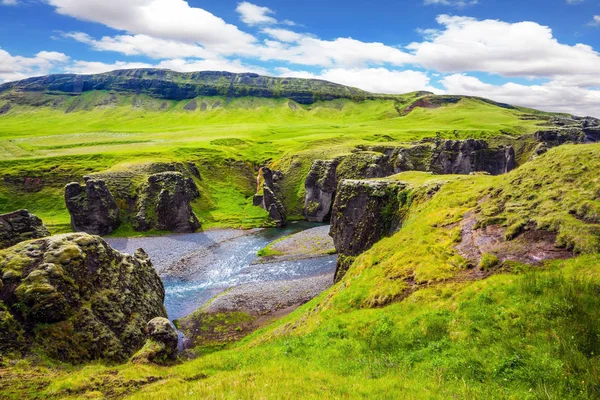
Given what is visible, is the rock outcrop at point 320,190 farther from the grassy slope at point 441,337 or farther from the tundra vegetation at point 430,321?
the grassy slope at point 441,337

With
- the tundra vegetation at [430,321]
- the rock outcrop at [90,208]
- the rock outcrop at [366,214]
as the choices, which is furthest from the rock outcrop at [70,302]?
the rock outcrop at [90,208]

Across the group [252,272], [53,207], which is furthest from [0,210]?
[252,272]

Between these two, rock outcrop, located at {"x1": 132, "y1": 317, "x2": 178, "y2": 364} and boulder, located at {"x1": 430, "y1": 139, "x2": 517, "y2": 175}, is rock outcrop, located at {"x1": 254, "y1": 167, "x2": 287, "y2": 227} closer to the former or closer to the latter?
boulder, located at {"x1": 430, "y1": 139, "x2": 517, "y2": 175}

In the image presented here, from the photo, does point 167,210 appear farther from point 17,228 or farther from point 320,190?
point 17,228

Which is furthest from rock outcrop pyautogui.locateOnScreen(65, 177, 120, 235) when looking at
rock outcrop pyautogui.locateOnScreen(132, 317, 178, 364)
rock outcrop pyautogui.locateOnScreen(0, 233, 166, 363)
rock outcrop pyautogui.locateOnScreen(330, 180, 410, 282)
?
rock outcrop pyautogui.locateOnScreen(132, 317, 178, 364)

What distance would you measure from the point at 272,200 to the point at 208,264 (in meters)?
38.4

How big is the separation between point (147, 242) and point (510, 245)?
80.6 metres

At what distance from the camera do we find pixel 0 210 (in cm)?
9744

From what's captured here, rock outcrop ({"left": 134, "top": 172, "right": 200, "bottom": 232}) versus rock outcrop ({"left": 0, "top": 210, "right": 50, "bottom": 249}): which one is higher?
rock outcrop ({"left": 0, "top": 210, "right": 50, "bottom": 249})

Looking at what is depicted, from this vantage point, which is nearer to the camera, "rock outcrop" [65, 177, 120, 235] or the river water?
the river water

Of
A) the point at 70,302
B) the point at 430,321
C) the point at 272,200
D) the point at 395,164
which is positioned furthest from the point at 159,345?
the point at 395,164

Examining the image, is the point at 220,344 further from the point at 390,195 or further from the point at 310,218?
the point at 310,218

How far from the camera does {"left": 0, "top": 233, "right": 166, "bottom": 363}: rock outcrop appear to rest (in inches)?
942

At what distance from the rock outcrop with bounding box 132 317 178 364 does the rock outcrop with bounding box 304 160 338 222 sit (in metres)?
77.7
